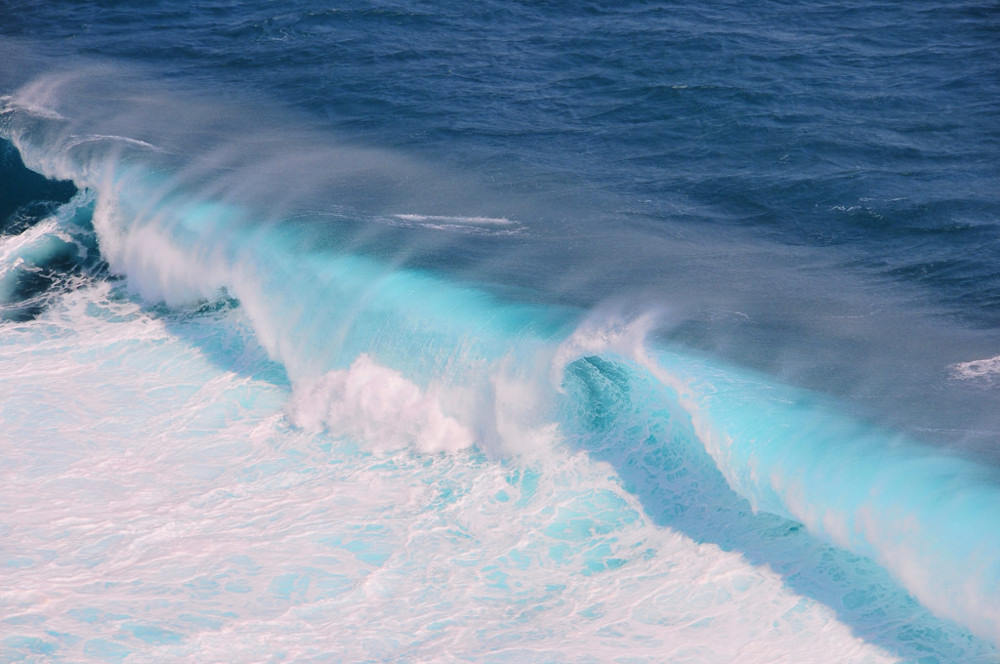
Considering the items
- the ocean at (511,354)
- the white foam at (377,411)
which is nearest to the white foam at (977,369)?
the ocean at (511,354)

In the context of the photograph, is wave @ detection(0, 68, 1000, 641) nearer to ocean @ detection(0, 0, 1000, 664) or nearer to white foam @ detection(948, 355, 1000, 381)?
ocean @ detection(0, 0, 1000, 664)

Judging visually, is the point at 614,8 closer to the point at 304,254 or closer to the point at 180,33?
the point at 180,33

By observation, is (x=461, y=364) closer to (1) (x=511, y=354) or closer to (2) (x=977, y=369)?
(1) (x=511, y=354)

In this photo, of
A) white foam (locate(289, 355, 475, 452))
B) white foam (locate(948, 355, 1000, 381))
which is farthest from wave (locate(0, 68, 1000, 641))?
white foam (locate(948, 355, 1000, 381))

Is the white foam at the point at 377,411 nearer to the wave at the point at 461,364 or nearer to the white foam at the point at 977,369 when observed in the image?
the wave at the point at 461,364

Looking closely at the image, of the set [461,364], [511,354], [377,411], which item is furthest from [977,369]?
[377,411]
